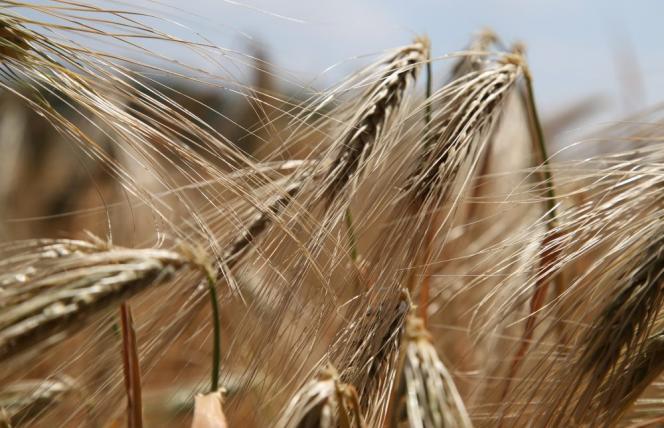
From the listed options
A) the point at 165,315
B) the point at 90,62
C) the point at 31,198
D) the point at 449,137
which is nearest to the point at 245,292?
the point at 165,315

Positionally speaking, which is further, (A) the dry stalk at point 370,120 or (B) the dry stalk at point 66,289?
(A) the dry stalk at point 370,120

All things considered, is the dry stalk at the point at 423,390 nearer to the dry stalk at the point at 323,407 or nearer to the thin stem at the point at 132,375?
the dry stalk at the point at 323,407

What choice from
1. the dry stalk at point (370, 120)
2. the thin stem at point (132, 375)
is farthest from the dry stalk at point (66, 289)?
the dry stalk at point (370, 120)

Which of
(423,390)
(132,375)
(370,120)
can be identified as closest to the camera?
(423,390)

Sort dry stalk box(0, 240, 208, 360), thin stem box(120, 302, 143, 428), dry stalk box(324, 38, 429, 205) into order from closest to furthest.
Answer: dry stalk box(0, 240, 208, 360) < thin stem box(120, 302, 143, 428) < dry stalk box(324, 38, 429, 205)

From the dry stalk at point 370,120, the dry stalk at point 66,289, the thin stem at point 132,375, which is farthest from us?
the dry stalk at point 370,120

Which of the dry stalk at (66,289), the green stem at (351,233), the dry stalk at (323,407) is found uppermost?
the dry stalk at (66,289)

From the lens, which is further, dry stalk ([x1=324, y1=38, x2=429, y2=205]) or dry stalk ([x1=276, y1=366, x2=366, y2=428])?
dry stalk ([x1=324, y1=38, x2=429, y2=205])

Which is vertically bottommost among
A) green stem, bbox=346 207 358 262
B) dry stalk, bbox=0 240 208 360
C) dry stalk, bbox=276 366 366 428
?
dry stalk, bbox=276 366 366 428

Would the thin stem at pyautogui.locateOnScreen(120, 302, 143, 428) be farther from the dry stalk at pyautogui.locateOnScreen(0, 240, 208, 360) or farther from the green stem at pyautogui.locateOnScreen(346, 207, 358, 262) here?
the green stem at pyautogui.locateOnScreen(346, 207, 358, 262)

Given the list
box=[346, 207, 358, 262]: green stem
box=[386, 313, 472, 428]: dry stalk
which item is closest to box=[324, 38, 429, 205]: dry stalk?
box=[346, 207, 358, 262]: green stem

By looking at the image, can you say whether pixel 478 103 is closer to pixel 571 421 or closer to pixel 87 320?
pixel 571 421

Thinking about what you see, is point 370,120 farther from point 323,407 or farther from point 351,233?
point 323,407

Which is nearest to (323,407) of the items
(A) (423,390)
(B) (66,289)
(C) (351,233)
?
(A) (423,390)
